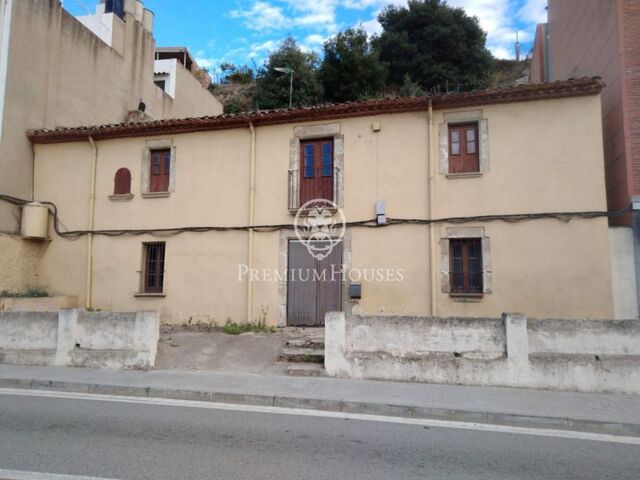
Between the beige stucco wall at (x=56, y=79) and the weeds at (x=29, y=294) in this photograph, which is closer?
the weeds at (x=29, y=294)

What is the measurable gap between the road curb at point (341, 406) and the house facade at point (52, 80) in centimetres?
670

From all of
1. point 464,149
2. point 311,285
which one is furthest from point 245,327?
point 464,149

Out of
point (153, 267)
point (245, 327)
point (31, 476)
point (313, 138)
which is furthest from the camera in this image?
point (153, 267)

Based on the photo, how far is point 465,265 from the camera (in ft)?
34.6

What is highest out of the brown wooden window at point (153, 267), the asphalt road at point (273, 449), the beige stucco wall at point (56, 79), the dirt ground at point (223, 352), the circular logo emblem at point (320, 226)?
the beige stucco wall at point (56, 79)

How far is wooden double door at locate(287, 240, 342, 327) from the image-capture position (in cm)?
1117

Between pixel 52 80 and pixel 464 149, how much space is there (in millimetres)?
12290

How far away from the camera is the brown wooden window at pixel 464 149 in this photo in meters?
10.8

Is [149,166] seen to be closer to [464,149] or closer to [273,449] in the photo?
[464,149]

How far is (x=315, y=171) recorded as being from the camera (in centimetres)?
1166

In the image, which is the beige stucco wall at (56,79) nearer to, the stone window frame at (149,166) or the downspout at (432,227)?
the stone window frame at (149,166)

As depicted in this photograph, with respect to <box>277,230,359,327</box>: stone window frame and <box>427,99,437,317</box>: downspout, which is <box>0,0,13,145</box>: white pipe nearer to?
<box>277,230,359,327</box>: stone window frame

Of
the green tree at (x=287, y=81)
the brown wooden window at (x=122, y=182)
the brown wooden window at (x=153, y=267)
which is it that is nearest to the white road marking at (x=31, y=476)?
the brown wooden window at (x=153, y=267)

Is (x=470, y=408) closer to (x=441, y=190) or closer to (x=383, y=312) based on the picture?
(x=383, y=312)
